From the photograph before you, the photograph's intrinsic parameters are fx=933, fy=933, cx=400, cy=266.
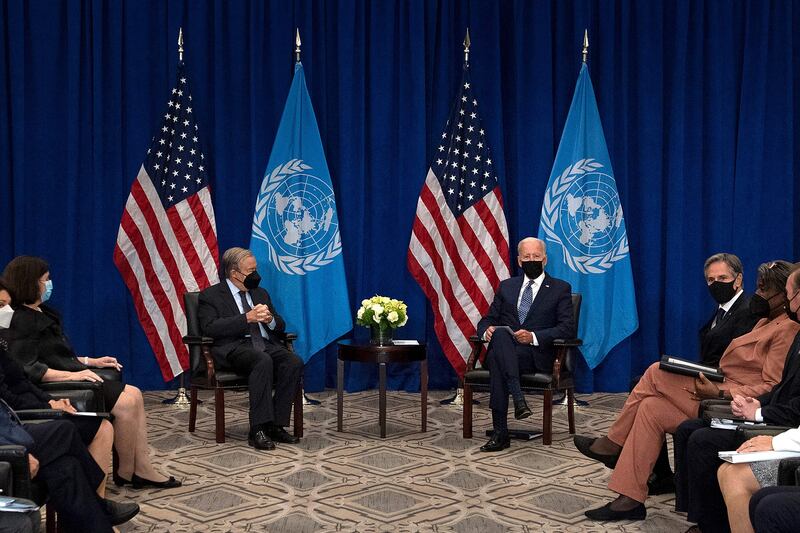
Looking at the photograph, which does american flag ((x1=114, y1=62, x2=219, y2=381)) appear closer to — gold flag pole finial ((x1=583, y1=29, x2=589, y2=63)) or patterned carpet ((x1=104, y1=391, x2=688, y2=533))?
patterned carpet ((x1=104, y1=391, x2=688, y2=533))

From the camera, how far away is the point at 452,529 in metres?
4.24

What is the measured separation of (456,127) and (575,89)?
1.07 metres

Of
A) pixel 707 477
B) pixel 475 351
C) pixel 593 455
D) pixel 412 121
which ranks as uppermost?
pixel 412 121

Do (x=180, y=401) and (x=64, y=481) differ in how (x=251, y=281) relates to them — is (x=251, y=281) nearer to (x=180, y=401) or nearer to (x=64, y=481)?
(x=180, y=401)

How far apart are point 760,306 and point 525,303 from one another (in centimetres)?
193

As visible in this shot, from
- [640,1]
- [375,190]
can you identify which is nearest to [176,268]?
[375,190]

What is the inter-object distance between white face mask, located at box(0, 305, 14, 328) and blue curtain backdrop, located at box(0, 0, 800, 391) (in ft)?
9.36

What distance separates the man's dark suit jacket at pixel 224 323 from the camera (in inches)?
237

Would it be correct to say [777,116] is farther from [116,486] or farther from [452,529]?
[116,486]

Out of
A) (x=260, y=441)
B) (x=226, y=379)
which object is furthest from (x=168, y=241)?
(x=260, y=441)

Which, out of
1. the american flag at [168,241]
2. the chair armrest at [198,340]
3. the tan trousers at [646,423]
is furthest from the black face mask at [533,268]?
the american flag at [168,241]

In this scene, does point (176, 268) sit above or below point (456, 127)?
below

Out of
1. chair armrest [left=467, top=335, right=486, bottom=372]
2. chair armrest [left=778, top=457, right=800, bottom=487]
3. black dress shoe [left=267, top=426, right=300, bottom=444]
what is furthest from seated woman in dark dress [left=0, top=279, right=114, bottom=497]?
chair armrest [left=778, top=457, right=800, bottom=487]

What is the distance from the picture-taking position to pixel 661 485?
4785 millimetres
